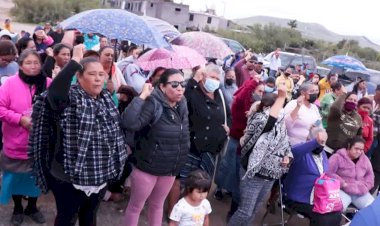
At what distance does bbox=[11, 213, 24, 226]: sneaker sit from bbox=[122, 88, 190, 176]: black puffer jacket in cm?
125

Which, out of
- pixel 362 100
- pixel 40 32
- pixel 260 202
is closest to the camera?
pixel 260 202

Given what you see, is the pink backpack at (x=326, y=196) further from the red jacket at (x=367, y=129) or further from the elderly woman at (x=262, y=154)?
the red jacket at (x=367, y=129)

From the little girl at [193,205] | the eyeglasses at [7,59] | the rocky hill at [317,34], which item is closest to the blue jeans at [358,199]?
the little girl at [193,205]

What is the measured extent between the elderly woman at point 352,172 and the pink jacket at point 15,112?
10.7 ft

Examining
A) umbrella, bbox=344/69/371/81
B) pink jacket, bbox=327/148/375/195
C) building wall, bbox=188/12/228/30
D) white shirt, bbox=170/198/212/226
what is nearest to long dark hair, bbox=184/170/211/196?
white shirt, bbox=170/198/212/226

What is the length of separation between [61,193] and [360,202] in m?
3.44

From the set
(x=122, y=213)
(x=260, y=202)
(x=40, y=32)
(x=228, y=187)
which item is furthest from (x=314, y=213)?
(x=40, y=32)

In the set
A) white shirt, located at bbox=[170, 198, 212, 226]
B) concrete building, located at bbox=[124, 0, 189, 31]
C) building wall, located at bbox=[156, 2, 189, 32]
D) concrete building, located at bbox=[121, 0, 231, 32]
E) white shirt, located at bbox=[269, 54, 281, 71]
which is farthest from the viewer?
building wall, located at bbox=[156, 2, 189, 32]

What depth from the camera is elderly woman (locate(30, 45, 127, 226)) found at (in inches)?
115

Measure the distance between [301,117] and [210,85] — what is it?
3.93 ft

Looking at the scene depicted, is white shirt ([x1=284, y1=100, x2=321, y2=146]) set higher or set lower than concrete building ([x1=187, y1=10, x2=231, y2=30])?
higher

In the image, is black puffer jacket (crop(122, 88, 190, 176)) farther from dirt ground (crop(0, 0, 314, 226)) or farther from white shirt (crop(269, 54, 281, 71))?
white shirt (crop(269, 54, 281, 71))

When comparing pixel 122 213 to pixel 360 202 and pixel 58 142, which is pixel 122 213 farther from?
pixel 360 202

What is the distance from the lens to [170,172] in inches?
143
